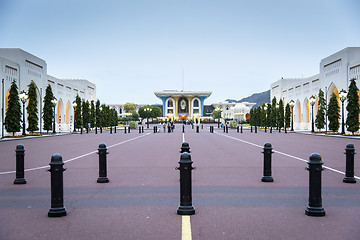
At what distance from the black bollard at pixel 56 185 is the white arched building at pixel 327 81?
131 ft

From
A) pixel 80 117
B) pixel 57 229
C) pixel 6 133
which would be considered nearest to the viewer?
pixel 57 229

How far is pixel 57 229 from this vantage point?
4988 mm

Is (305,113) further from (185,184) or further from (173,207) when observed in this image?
(185,184)

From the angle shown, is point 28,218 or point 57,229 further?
point 28,218

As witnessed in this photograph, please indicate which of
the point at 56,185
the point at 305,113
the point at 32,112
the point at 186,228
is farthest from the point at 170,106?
the point at 186,228

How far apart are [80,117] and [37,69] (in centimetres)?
935

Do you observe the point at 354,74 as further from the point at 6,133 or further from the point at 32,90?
the point at 6,133

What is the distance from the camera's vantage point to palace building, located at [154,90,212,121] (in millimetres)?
175500

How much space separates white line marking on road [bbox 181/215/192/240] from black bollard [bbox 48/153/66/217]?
2.01 meters

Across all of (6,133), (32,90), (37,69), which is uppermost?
(37,69)

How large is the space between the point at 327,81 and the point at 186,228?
4914 centimetres

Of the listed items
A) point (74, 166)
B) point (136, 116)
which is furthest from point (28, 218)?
point (136, 116)

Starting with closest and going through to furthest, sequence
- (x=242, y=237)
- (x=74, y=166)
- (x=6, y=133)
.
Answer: (x=242, y=237), (x=74, y=166), (x=6, y=133)

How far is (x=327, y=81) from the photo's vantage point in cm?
4884
